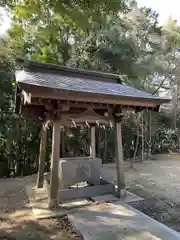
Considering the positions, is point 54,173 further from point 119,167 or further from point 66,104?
point 119,167

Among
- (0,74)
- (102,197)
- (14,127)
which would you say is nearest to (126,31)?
(0,74)

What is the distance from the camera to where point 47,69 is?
15.9ft

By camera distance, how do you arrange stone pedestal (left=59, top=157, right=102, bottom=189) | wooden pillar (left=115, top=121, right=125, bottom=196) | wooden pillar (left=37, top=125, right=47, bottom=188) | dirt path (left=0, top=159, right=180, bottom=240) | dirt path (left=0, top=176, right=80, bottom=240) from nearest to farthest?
dirt path (left=0, top=176, right=80, bottom=240) → dirt path (left=0, top=159, right=180, bottom=240) → wooden pillar (left=115, top=121, right=125, bottom=196) → stone pedestal (left=59, top=157, right=102, bottom=189) → wooden pillar (left=37, top=125, right=47, bottom=188)

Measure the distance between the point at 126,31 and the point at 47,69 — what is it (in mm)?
5405

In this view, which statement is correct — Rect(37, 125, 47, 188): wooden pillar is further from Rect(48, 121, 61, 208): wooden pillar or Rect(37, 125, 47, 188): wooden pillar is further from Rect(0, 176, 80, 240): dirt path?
Rect(48, 121, 61, 208): wooden pillar

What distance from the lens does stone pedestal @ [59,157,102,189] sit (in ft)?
15.4

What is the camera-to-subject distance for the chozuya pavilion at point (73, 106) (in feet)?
11.5

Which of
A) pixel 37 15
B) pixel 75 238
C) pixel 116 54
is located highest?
pixel 116 54

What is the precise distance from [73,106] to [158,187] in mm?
3336

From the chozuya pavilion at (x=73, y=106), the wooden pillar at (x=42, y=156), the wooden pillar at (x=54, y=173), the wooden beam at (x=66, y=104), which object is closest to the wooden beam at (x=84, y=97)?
the chozuya pavilion at (x=73, y=106)

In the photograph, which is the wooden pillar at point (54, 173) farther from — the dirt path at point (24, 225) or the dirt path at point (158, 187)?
the dirt path at point (158, 187)

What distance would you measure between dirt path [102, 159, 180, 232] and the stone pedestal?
42.6 inches

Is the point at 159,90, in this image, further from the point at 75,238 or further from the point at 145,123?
the point at 75,238

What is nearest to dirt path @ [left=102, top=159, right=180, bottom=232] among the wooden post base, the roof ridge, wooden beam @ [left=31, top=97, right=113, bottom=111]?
the wooden post base
